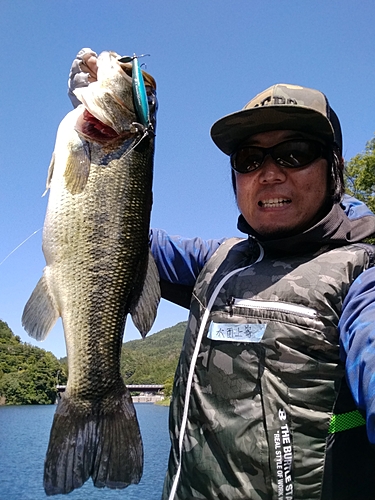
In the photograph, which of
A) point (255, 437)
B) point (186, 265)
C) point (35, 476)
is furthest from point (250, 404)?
point (35, 476)

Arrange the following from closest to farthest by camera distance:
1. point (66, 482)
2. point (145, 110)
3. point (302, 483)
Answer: point (302, 483) → point (66, 482) → point (145, 110)

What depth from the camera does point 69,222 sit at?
285 cm

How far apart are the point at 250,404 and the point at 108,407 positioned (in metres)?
0.92

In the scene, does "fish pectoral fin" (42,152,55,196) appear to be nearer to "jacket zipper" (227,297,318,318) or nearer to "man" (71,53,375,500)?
"man" (71,53,375,500)

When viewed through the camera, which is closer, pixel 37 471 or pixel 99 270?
pixel 99 270

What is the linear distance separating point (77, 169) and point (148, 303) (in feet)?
2.91

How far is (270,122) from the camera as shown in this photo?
8.48 ft

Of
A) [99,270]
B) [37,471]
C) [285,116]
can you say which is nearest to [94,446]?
[99,270]

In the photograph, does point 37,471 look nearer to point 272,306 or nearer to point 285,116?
point 272,306

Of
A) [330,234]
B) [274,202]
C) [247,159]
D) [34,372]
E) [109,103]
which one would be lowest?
[34,372]

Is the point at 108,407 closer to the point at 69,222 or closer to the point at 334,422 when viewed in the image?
the point at 69,222

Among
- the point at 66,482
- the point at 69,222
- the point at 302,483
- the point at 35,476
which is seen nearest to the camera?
the point at 302,483

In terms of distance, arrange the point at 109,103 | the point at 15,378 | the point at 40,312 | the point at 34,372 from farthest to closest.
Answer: the point at 15,378 → the point at 34,372 → the point at 109,103 → the point at 40,312

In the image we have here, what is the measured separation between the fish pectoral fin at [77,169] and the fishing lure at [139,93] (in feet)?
1.33
